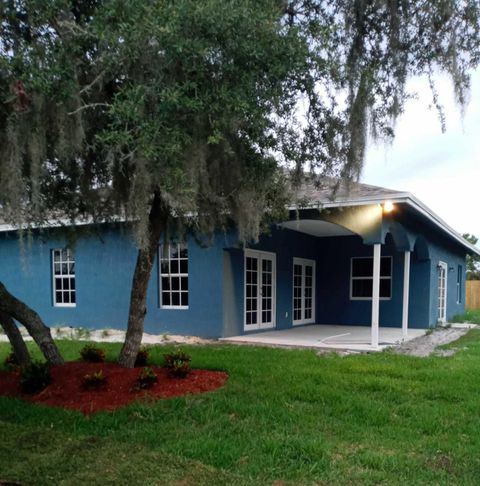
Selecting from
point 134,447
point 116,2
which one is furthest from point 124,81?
point 134,447

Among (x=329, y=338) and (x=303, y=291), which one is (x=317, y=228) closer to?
(x=303, y=291)

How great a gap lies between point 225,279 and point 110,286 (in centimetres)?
308

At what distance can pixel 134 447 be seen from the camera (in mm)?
4113

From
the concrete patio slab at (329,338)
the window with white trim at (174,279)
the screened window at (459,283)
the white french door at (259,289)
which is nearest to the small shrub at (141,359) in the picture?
the concrete patio slab at (329,338)

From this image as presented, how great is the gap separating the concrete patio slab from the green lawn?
2.94 m

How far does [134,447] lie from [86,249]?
344 inches

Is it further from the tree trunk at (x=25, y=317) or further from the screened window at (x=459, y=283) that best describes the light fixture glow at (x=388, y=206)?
the screened window at (x=459, y=283)

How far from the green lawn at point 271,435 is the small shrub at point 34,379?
27 centimetres

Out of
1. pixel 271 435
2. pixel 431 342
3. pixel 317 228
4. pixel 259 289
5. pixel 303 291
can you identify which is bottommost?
pixel 431 342

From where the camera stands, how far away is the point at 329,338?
1066cm

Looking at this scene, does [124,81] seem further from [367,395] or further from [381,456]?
[367,395]

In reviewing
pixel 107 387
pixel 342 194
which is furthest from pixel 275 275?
pixel 107 387

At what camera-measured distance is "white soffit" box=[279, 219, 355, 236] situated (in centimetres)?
1128

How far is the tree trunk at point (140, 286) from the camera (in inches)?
237
